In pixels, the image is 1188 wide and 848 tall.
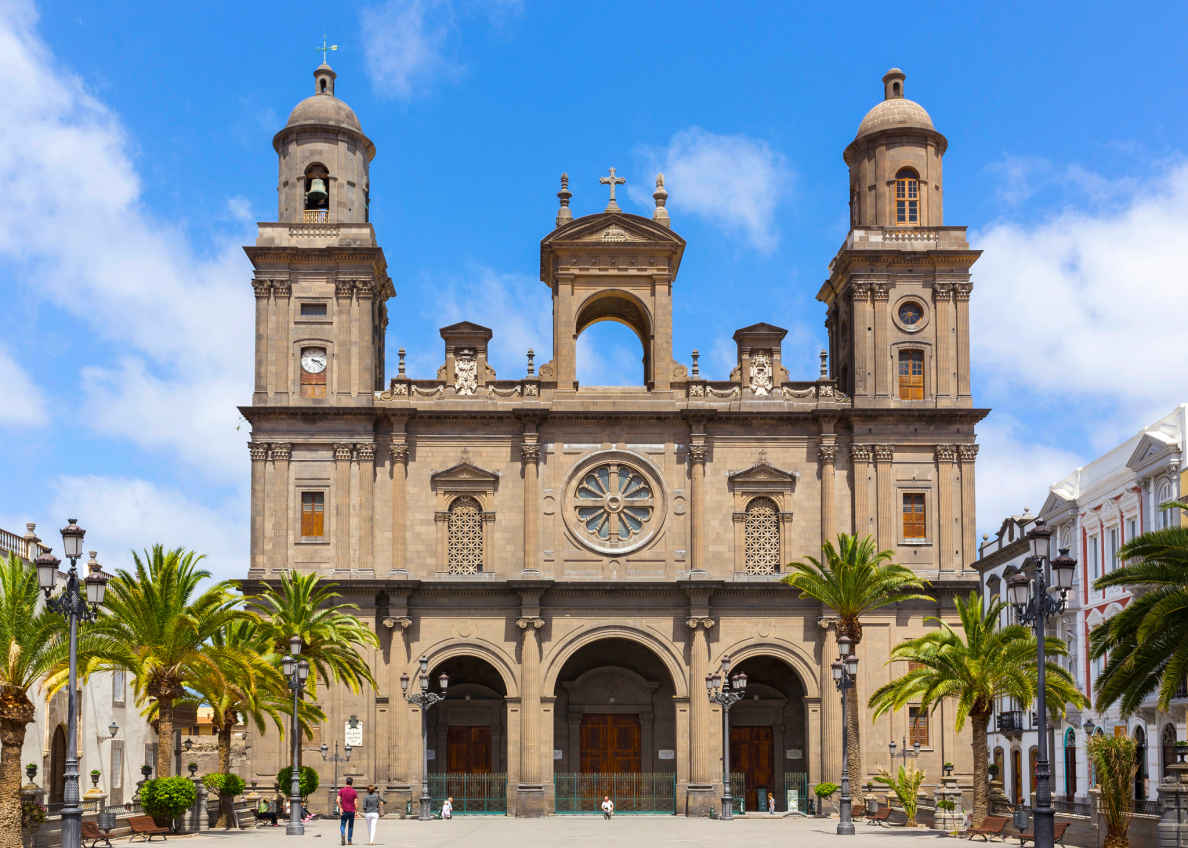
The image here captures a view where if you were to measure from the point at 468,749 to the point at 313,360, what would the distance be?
1618 cm

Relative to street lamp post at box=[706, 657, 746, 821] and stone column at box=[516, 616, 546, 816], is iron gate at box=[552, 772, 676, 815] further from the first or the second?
street lamp post at box=[706, 657, 746, 821]

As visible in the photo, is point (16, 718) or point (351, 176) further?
point (351, 176)

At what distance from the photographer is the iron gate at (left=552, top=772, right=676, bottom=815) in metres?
56.5

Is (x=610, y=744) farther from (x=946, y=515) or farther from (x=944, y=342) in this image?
(x=944, y=342)

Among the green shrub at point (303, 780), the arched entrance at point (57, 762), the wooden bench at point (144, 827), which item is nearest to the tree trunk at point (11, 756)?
the wooden bench at point (144, 827)

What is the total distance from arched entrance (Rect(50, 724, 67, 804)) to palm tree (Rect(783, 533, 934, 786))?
2775 centimetres

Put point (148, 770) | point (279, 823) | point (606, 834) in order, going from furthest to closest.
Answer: point (148, 770) < point (279, 823) < point (606, 834)

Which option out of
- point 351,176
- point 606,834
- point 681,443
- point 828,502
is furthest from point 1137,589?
point 351,176

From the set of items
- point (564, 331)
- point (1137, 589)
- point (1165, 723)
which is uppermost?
point (564, 331)

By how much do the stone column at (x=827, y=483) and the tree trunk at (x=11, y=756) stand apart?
30609 mm

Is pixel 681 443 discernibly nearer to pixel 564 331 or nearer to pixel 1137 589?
pixel 564 331

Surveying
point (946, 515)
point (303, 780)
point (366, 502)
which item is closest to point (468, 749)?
point (303, 780)

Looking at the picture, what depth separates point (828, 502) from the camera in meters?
56.9

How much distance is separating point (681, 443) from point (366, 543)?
1252cm
